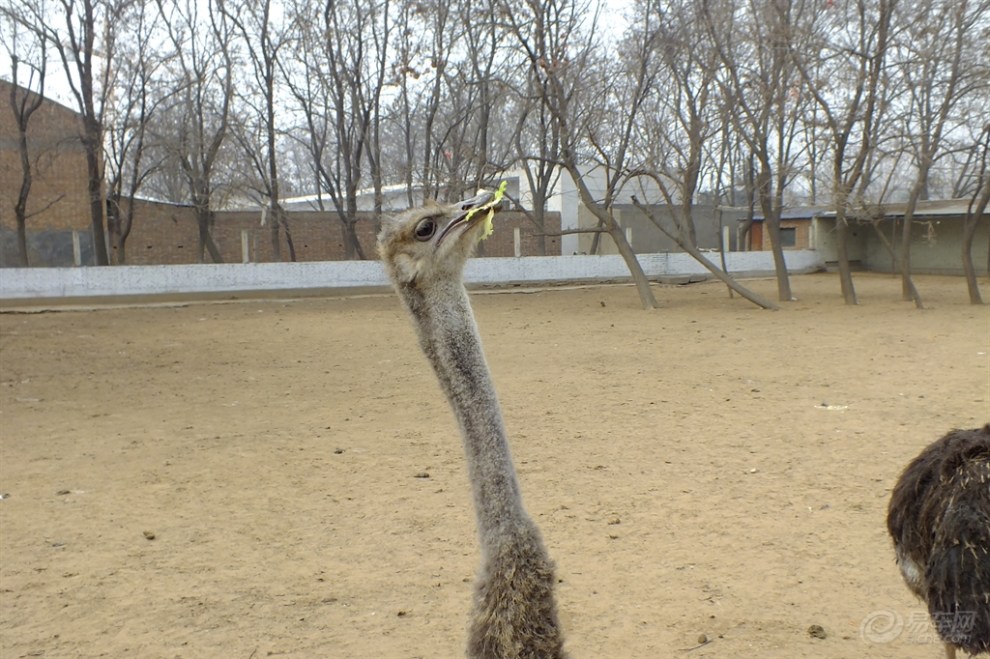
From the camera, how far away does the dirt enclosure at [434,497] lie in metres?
4.09

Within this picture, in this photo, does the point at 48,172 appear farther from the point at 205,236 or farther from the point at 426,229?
the point at 426,229

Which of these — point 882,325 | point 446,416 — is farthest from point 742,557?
point 882,325

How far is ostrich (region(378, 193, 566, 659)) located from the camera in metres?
2.45

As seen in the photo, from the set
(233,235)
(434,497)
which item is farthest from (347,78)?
(434,497)

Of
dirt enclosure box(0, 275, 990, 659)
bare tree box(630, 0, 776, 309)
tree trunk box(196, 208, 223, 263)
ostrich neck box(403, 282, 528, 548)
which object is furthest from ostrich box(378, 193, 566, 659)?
tree trunk box(196, 208, 223, 263)

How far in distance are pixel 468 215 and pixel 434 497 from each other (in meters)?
3.72

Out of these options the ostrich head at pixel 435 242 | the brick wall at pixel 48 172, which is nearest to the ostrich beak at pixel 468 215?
the ostrich head at pixel 435 242

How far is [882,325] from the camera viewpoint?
1570cm

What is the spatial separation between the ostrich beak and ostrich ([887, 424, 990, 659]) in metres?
1.69

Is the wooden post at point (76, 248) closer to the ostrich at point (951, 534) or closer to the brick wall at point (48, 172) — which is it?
the brick wall at point (48, 172)

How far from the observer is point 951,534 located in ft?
9.29

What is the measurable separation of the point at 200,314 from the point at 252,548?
15.7 meters

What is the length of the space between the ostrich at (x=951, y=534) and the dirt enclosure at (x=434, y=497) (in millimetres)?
844

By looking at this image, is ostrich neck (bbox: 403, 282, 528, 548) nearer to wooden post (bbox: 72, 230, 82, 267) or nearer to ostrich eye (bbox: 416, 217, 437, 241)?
ostrich eye (bbox: 416, 217, 437, 241)
